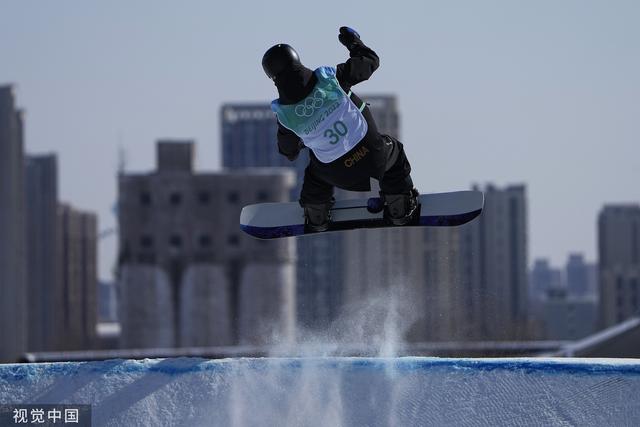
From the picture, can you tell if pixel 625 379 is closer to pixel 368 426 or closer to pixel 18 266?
pixel 368 426

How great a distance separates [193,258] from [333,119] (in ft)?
431

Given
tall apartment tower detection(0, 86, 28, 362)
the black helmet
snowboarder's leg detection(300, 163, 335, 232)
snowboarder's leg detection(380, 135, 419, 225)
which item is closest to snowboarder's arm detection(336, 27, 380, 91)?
the black helmet

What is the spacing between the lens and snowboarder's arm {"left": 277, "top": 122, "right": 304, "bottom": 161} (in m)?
10.9

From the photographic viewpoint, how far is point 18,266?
166m

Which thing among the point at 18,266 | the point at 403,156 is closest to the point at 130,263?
the point at 18,266

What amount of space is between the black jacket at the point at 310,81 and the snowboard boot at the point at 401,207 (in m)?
0.99

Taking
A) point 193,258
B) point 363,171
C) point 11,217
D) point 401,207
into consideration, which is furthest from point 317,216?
point 11,217

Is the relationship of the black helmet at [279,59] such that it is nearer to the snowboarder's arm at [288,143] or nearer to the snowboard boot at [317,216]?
the snowboarder's arm at [288,143]

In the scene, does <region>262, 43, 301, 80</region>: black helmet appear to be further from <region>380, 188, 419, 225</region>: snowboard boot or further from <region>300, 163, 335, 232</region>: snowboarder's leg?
<region>380, 188, 419, 225</region>: snowboard boot

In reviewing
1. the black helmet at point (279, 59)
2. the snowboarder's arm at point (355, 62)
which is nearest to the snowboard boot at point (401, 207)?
the snowboarder's arm at point (355, 62)

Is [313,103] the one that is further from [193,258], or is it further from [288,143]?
[193,258]

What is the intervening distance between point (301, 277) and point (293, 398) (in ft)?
610

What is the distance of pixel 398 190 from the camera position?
11.8 metres

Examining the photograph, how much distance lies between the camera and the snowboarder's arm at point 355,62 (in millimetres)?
10711
